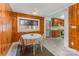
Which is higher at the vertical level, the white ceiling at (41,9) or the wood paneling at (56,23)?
the white ceiling at (41,9)

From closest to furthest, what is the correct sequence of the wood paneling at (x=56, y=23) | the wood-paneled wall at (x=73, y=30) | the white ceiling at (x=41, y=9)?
the white ceiling at (x=41, y=9) → the wood paneling at (x=56, y=23) → the wood-paneled wall at (x=73, y=30)

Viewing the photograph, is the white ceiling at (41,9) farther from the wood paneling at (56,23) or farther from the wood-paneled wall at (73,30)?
the wood-paneled wall at (73,30)

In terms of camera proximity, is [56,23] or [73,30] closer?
[56,23]

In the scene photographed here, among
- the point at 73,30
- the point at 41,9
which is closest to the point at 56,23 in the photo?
the point at 41,9

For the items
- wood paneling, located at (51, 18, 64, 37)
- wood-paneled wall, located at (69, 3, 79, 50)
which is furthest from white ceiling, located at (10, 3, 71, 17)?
wood-paneled wall, located at (69, 3, 79, 50)

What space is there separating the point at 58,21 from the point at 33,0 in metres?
1.38

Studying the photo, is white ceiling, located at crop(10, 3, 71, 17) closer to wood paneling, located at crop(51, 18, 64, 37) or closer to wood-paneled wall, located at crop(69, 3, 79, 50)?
wood paneling, located at crop(51, 18, 64, 37)

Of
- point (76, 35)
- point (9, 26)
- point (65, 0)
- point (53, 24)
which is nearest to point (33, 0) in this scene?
point (65, 0)

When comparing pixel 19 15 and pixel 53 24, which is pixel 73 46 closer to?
pixel 53 24

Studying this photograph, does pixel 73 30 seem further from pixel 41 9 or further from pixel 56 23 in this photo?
pixel 41 9

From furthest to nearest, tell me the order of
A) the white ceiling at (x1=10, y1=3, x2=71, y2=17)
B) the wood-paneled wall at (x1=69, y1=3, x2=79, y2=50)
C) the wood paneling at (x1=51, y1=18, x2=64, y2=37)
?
the wood-paneled wall at (x1=69, y1=3, x2=79, y2=50) → the wood paneling at (x1=51, y1=18, x2=64, y2=37) → the white ceiling at (x1=10, y1=3, x2=71, y2=17)

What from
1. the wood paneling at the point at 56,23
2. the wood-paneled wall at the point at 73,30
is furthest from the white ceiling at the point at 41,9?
the wood-paneled wall at the point at 73,30

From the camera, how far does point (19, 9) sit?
9.30 ft

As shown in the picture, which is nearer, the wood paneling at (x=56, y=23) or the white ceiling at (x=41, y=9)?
the white ceiling at (x=41, y=9)
